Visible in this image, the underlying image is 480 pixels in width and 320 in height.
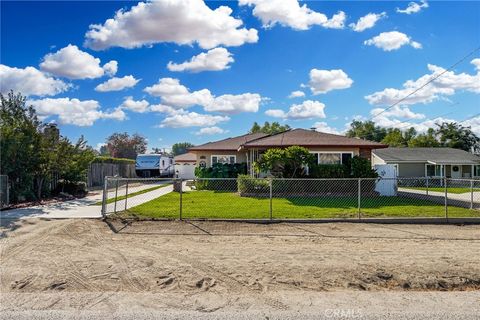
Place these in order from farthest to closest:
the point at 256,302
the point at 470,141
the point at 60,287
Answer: the point at 470,141 < the point at 60,287 < the point at 256,302

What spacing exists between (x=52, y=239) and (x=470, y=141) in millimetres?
62022

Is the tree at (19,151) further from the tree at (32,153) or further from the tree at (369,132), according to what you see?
the tree at (369,132)

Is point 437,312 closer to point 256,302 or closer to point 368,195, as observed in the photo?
point 256,302

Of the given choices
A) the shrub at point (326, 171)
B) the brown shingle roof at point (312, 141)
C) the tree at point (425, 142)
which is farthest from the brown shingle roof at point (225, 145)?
the tree at point (425, 142)

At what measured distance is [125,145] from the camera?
74.4 metres

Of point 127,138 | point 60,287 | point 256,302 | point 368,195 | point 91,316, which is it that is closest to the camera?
point 91,316

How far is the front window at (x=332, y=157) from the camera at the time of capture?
22.9m

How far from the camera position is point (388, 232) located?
34.8ft

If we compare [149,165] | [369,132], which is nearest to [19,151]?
[149,165]

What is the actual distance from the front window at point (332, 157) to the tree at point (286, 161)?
6.61 ft

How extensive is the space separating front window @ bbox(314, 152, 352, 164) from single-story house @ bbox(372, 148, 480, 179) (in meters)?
18.7

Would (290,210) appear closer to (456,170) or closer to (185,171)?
(185,171)

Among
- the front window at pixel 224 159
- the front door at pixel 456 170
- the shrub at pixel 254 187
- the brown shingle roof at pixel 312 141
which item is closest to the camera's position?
the shrub at pixel 254 187

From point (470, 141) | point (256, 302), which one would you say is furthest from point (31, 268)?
point (470, 141)
